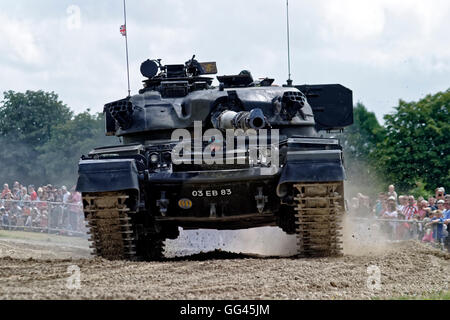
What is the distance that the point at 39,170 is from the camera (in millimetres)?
42469

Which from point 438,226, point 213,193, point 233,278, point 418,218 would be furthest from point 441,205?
point 233,278

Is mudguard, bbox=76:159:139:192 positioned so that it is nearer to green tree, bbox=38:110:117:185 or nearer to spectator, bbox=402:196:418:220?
spectator, bbox=402:196:418:220

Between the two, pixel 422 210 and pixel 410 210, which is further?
pixel 410 210

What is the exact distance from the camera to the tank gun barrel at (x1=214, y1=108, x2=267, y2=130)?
1167 cm

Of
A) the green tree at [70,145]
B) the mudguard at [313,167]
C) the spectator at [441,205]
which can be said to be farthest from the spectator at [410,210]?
the green tree at [70,145]

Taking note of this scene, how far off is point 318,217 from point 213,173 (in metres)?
1.50

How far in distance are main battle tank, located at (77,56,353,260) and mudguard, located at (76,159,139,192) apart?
1cm

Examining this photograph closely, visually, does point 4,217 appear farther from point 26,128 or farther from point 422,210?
point 26,128

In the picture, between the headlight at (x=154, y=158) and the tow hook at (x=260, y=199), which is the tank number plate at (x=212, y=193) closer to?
the tow hook at (x=260, y=199)

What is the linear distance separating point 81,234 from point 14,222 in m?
3.41

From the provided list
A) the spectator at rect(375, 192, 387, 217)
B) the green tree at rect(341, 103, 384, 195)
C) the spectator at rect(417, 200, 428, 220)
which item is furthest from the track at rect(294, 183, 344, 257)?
the green tree at rect(341, 103, 384, 195)

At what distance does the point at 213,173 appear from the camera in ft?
39.8
